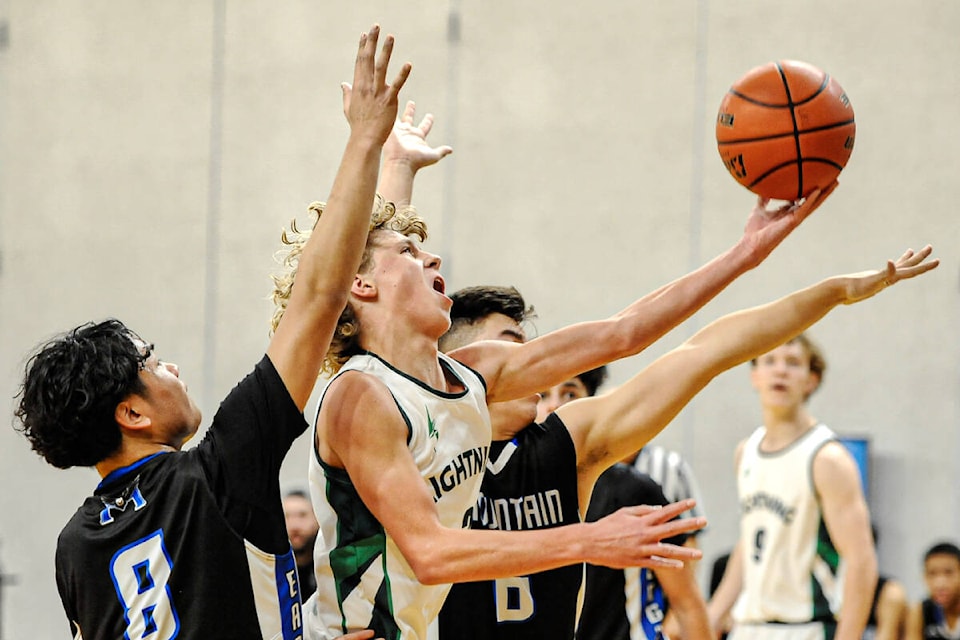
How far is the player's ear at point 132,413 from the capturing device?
283 cm

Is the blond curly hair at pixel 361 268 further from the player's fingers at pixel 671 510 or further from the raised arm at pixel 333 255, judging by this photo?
the player's fingers at pixel 671 510

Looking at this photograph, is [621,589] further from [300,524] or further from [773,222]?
[300,524]

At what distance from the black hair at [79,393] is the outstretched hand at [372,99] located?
729 mm

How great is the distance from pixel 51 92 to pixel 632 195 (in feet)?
15.6

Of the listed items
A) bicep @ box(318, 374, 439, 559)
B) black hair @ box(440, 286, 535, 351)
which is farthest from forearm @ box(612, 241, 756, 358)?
bicep @ box(318, 374, 439, 559)

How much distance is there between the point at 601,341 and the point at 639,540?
3.19 ft

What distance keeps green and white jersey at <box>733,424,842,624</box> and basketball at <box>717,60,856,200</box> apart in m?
2.88

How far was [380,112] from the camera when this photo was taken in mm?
2744

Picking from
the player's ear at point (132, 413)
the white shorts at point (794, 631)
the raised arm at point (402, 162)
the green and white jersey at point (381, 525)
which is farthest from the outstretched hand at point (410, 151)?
the white shorts at point (794, 631)

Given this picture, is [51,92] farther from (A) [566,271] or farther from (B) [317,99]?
(A) [566,271]

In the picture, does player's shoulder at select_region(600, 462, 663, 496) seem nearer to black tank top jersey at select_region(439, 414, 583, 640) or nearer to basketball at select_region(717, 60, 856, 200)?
black tank top jersey at select_region(439, 414, 583, 640)

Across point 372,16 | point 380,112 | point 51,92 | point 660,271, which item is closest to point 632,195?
point 660,271

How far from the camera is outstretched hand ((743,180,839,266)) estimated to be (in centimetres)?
348

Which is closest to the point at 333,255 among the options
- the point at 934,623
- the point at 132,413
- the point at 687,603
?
the point at 132,413
